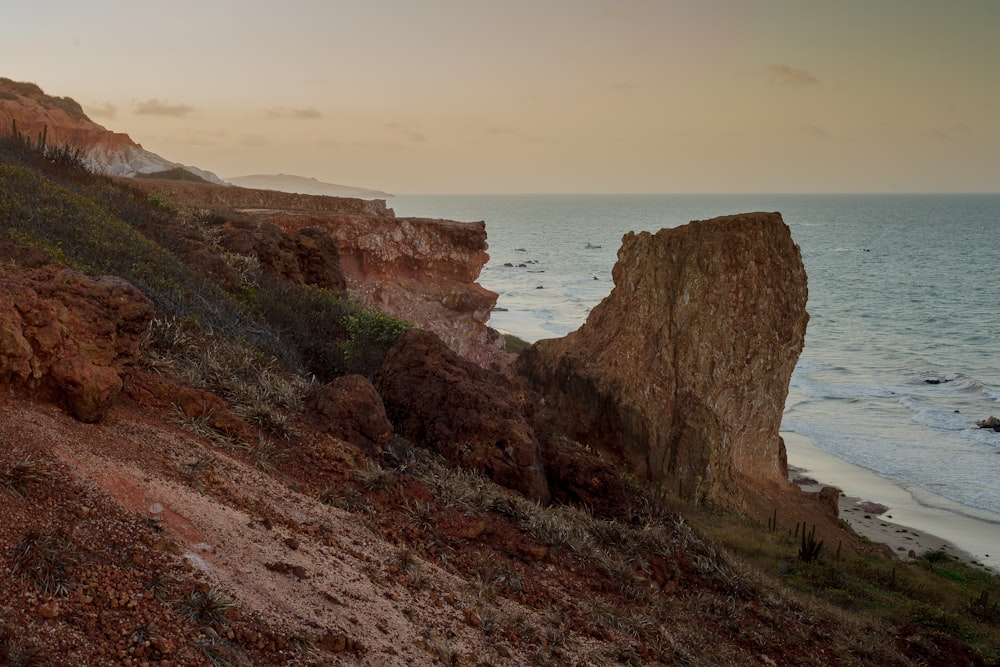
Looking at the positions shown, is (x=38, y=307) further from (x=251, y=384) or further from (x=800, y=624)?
(x=800, y=624)

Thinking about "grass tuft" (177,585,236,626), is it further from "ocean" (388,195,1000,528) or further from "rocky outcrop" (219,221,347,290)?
"ocean" (388,195,1000,528)

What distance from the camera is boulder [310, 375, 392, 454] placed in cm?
696

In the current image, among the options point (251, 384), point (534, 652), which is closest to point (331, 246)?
point (251, 384)

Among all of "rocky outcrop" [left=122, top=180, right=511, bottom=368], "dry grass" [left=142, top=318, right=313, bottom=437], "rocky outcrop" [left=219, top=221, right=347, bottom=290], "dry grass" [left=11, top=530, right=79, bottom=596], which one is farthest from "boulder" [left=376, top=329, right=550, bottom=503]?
"rocky outcrop" [left=122, top=180, right=511, bottom=368]

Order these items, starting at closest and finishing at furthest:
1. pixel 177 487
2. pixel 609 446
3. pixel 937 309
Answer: pixel 177 487, pixel 609 446, pixel 937 309

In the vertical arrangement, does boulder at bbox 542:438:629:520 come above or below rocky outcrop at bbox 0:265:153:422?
below

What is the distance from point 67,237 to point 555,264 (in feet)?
254

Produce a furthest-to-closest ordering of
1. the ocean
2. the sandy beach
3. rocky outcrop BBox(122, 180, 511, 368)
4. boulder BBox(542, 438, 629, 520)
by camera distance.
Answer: the ocean → rocky outcrop BBox(122, 180, 511, 368) → the sandy beach → boulder BBox(542, 438, 629, 520)

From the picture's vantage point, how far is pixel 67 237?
30.2 ft

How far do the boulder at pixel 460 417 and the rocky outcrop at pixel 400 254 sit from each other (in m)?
10.7

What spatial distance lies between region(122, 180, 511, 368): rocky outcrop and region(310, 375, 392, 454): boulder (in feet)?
40.9

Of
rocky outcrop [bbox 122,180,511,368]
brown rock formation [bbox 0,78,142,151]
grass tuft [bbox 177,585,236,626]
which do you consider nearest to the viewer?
grass tuft [bbox 177,585,236,626]

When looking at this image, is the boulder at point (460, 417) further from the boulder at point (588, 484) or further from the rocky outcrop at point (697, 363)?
the rocky outcrop at point (697, 363)

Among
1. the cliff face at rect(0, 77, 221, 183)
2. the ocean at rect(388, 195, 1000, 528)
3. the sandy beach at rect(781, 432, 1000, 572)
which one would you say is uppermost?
the cliff face at rect(0, 77, 221, 183)
